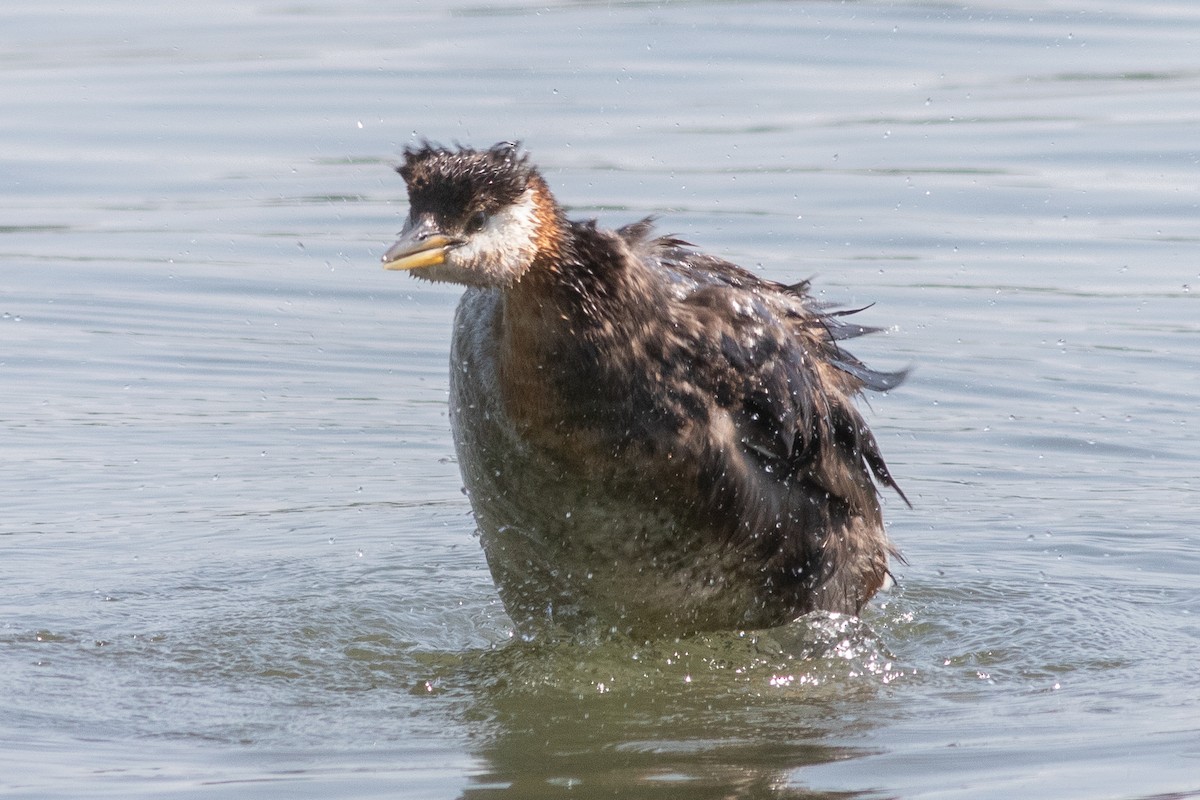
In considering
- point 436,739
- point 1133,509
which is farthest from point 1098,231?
point 436,739

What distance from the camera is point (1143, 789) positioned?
5988mm

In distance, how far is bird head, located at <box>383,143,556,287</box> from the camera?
6.17 metres

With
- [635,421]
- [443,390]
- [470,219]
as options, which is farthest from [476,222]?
[443,390]

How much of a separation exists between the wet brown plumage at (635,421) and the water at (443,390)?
276mm

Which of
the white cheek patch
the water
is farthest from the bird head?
the water

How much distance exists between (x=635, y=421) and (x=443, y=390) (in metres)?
4.27

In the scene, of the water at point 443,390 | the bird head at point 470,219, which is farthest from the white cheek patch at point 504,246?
the water at point 443,390

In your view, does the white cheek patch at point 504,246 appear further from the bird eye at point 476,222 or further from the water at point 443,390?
the water at point 443,390

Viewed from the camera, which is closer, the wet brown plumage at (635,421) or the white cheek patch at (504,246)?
the white cheek patch at (504,246)

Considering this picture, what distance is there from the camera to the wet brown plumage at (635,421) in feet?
20.9

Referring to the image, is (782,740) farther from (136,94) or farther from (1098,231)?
(136,94)

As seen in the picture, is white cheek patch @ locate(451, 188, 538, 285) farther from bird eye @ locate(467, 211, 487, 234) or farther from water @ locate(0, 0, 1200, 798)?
water @ locate(0, 0, 1200, 798)

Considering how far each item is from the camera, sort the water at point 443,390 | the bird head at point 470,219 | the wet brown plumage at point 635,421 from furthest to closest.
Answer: the water at point 443,390 < the wet brown plumage at point 635,421 < the bird head at point 470,219

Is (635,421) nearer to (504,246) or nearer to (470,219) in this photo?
(504,246)
